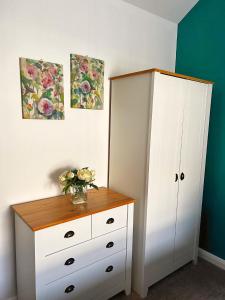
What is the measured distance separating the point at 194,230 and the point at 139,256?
776 millimetres

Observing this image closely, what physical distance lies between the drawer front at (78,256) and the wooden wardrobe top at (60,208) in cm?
22

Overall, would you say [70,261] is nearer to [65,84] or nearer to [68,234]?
[68,234]

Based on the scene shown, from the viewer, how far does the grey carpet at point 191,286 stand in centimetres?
200

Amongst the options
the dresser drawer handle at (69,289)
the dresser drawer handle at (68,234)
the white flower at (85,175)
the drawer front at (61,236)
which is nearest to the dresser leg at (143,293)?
the dresser drawer handle at (69,289)

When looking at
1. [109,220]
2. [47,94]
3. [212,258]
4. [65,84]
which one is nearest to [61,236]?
[109,220]

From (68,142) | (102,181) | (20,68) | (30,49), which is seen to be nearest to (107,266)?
(102,181)

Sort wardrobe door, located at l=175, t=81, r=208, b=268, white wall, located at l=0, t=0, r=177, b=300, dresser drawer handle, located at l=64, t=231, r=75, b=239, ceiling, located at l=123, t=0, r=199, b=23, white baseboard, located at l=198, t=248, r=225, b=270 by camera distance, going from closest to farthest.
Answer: dresser drawer handle, located at l=64, t=231, r=75, b=239 < white wall, located at l=0, t=0, r=177, b=300 < wardrobe door, located at l=175, t=81, r=208, b=268 < ceiling, located at l=123, t=0, r=199, b=23 < white baseboard, located at l=198, t=248, r=225, b=270

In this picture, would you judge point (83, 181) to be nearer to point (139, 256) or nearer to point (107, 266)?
point (107, 266)

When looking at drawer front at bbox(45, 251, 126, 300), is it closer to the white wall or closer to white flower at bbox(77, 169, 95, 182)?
the white wall

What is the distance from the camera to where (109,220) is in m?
1.78

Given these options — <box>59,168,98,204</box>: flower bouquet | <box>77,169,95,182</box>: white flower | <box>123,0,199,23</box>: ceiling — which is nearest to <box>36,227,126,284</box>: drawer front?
<box>59,168,98,204</box>: flower bouquet

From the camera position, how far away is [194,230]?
95.5 inches

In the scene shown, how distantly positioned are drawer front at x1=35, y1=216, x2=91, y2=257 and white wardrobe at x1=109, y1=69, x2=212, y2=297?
0.54 m

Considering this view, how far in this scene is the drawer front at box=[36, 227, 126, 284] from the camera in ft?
4.87
